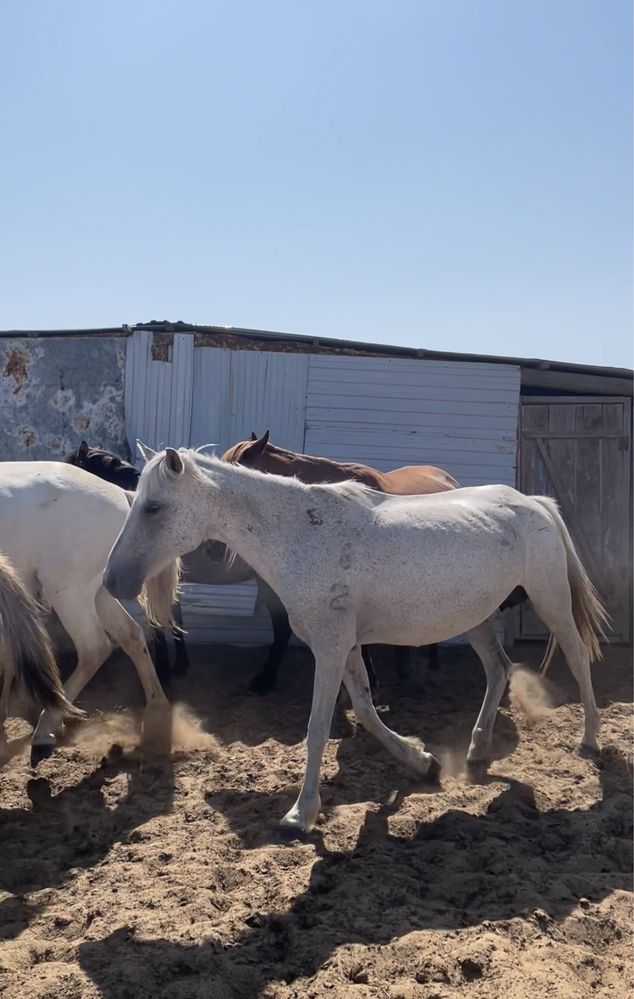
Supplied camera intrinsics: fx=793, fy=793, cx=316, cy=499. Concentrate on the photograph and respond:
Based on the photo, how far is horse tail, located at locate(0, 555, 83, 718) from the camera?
Answer: 3709 millimetres

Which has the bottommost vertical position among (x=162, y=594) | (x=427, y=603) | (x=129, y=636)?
(x=129, y=636)

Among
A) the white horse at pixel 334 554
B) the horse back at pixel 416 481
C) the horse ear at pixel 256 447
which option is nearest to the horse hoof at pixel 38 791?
the white horse at pixel 334 554

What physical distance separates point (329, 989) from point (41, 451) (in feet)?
22.3

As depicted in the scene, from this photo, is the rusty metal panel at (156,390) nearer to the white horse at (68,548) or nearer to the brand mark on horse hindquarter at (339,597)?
the white horse at (68,548)

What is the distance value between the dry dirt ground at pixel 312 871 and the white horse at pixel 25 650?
672 millimetres

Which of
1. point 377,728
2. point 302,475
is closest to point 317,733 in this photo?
point 377,728

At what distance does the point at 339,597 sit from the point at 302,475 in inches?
108

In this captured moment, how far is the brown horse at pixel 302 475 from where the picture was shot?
6148mm

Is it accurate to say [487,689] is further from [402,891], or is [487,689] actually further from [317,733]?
[402,891]

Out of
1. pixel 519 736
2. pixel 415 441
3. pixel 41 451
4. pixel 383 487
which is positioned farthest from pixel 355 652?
pixel 41 451

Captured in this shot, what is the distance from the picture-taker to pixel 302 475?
21.1 feet

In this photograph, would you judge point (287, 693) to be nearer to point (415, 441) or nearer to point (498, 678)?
point (498, 678)

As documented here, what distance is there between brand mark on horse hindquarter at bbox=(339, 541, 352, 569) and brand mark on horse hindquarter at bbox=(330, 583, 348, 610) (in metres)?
0.10

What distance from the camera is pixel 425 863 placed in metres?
3.28
